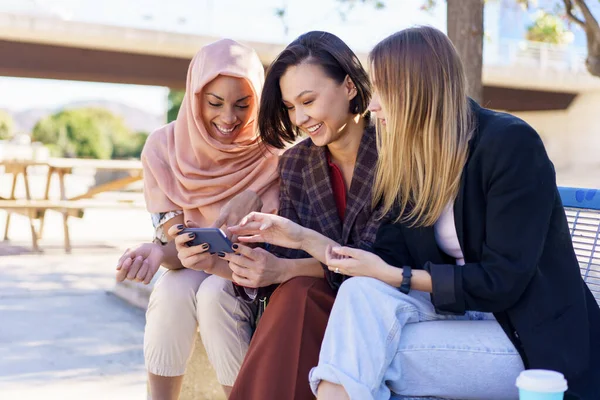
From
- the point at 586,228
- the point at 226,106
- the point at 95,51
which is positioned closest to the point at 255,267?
the point at 226,106

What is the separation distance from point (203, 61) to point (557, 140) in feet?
120

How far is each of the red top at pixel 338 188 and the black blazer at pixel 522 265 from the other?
0.69 meters

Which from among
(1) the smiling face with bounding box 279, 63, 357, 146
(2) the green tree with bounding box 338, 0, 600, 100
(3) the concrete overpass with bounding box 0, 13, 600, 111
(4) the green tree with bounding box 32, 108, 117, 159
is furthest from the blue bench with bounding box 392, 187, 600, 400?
(4) the green tree with bounding box 32, 108, 117, 159

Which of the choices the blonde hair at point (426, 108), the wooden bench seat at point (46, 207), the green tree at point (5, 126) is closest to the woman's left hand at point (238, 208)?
the blonde hair at point (426, 108)

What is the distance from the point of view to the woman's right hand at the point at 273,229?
246 cm

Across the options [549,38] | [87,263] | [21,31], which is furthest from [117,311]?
[549,38]

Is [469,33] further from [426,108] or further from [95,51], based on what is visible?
[95,51]

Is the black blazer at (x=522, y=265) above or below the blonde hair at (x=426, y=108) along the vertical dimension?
below

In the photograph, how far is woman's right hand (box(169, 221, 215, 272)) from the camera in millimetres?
2660

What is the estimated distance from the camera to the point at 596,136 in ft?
115

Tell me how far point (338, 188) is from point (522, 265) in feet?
3.03

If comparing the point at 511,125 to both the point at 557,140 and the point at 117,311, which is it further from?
the point at 557,140

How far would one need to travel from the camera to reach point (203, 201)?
324cm

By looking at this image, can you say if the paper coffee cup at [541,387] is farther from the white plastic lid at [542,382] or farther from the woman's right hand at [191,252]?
the woman's right hand at [191,252]
